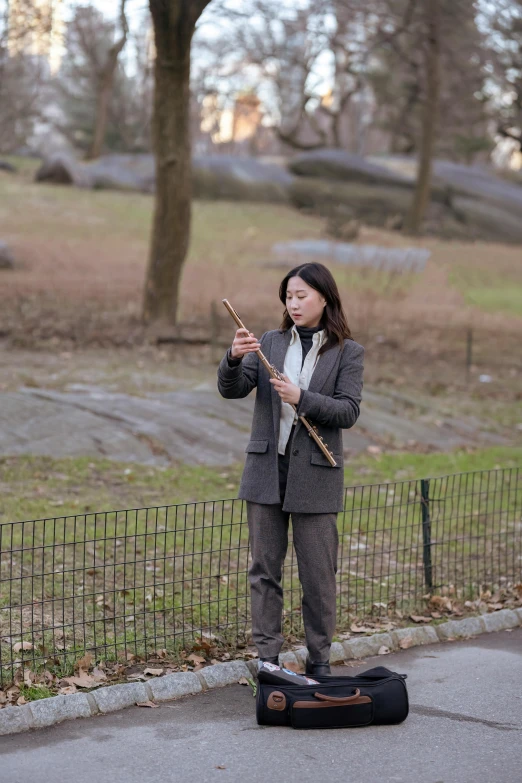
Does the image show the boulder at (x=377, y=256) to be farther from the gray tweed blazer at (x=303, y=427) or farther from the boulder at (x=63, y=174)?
the boulder at (x=63, y=174)

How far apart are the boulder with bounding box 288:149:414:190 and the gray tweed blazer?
3605 cm

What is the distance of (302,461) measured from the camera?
15.6 feet

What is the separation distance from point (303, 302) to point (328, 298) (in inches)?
5.3

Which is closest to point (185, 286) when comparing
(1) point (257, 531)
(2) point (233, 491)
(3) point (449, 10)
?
(3) point (449, 10)

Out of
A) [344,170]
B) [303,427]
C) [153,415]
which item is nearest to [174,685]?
[303,427]

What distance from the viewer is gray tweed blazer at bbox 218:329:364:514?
4.73 meters

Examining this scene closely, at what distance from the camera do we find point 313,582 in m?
4.85

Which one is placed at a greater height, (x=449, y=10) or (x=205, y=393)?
(x=449, y=10)

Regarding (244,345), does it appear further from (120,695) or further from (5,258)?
(5,258)

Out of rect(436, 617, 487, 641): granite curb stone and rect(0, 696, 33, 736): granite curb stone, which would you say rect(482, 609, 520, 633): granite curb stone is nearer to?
rect(436, 617, 487, 641): granite curb stone

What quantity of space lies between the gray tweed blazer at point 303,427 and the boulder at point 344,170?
36047mm

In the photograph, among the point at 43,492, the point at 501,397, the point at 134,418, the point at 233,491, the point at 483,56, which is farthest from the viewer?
the point at 483,56

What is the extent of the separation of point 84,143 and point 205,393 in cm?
4518

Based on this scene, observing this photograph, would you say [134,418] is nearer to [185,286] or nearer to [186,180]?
[186,180]
